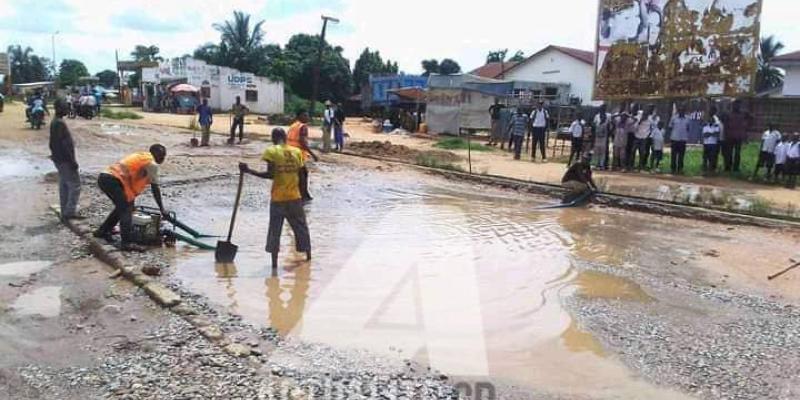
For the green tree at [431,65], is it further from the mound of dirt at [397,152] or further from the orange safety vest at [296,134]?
the orange safety vest at [296,134]

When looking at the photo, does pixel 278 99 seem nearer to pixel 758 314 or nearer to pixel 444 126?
pixel 444 126

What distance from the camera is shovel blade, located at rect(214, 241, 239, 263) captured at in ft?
23.8

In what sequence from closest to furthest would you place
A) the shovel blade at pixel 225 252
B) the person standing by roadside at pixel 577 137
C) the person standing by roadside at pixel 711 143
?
1. the shovel blade at pixel 225 252
2. the person standing by roadside at pixel 711 143
3. the person standing by roadside at pixel 577 137

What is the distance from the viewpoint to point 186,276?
674cm

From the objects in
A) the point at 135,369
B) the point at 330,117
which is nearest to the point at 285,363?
the point at 135,369

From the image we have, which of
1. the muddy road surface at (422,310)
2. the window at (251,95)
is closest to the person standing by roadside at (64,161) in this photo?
the muddy road surface at (422,310)

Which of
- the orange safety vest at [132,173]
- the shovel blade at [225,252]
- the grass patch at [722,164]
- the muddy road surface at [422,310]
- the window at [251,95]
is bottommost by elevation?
the muddy road surface at [422,310]

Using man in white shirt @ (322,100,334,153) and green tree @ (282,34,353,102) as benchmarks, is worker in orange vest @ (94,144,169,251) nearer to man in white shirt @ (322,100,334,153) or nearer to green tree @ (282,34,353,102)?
man in white shirt @ (322,100,334,153)

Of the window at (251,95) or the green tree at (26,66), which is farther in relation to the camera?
the green tree at (26,66)

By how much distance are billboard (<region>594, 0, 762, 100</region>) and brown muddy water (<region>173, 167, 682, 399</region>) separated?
8786mm

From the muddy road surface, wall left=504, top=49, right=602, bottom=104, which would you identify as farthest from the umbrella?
the muddy road surface

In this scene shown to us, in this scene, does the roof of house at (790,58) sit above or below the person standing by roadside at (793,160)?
above

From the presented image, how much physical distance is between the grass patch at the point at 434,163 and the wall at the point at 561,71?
2409 centimetres

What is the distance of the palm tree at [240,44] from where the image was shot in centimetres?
5734
